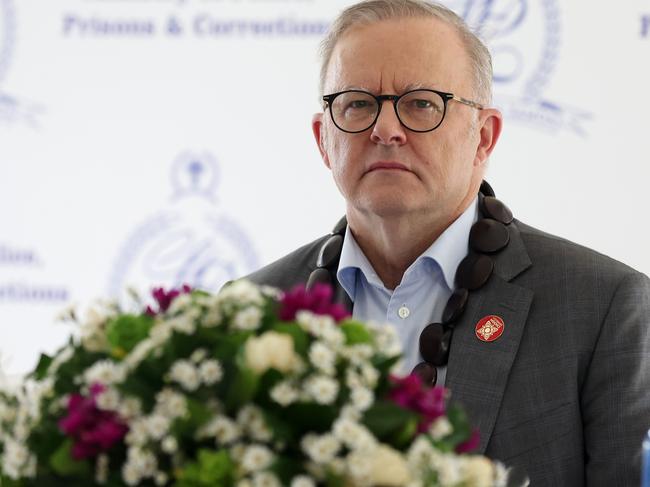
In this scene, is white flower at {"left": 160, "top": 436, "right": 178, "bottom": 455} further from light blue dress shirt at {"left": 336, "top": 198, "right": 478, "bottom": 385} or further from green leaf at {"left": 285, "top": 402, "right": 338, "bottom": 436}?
light blue dress shirt at {"left": 336, "top": 198, "right": 478, "bottom": 385}

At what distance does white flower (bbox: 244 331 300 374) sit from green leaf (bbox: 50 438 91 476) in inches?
9.1

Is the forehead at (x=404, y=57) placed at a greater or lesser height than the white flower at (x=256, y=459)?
greater

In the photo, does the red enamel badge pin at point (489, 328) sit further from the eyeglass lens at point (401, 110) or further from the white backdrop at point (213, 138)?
the white backdrop at point (213, 138)

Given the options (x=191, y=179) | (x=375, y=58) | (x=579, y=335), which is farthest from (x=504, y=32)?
(x=579, y=335)

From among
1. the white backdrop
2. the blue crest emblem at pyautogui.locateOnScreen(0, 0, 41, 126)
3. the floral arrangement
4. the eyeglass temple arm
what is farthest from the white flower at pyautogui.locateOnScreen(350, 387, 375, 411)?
the blue crest emblem at pyautogui.locateOnScreen(0, 0, 41, 126)

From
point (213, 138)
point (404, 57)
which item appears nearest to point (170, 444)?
point (404, 57)

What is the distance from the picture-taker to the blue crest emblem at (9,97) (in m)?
4.68

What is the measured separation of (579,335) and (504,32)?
211cm

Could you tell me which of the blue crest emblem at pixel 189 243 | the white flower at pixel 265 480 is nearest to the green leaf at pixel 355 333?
the white flower at pixel 265 480

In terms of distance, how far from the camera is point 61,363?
1324mm

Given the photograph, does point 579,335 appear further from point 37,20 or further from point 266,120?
point 37,20

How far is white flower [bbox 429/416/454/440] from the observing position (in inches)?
47.4

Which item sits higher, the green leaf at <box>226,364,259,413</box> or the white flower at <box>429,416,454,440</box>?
the green leaf at <box>226,364,259,413</box>

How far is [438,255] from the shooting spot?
2564 millimetres
